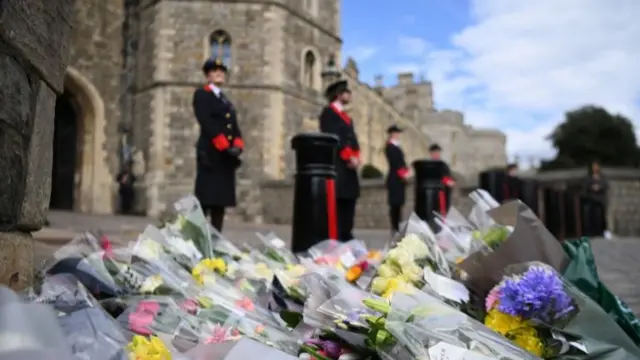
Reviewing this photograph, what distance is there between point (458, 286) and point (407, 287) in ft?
0.91

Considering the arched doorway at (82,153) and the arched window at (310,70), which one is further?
the arched window at (310,70)

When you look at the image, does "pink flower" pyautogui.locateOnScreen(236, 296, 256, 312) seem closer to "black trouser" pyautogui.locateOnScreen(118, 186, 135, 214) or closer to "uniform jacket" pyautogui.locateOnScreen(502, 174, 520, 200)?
"uniform jacket" pyautogui.locateOnScreen(502, 174, 520, 200)

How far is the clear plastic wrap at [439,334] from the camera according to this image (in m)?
1.60

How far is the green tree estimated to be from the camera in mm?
39625

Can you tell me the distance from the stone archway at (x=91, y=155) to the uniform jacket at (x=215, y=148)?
12407 mm

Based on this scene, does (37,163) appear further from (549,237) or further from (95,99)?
(95,99)

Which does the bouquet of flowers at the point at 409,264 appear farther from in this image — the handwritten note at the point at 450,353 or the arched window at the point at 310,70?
the arched window at the point at 310,70

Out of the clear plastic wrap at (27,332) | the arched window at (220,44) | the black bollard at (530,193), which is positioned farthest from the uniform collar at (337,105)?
the arched window at (220,44)

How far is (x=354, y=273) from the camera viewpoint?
2838mm

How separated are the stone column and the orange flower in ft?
4.48

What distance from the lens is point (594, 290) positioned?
2299 mm

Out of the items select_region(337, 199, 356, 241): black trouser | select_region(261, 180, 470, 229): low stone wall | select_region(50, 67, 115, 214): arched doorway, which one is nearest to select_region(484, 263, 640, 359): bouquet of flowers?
select_region(337, 199, 356, 241): black trouser

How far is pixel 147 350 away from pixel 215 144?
3.97 meters

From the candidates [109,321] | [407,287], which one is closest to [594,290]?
[407,287]
